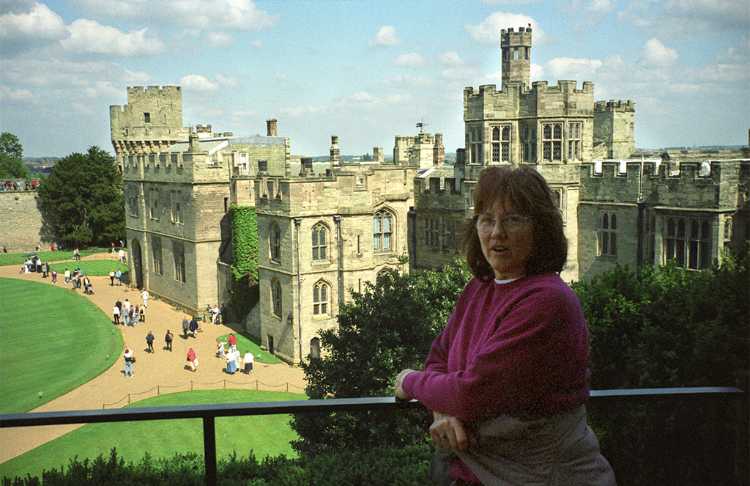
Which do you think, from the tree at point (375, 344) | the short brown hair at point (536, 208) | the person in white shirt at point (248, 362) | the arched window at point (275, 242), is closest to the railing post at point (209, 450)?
the short brown hair at point (536, 208)

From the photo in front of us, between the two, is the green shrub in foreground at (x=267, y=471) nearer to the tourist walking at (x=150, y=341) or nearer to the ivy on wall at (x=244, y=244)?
the tourist walking at (x=150, y=341)

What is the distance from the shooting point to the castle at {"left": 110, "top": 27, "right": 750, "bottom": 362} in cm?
2269

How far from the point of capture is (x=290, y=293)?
28625 mm

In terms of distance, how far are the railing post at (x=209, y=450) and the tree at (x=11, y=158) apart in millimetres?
106548

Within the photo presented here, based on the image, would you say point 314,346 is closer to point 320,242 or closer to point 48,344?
point 320,242

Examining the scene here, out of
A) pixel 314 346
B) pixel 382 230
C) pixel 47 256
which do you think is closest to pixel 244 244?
pixel 382 230

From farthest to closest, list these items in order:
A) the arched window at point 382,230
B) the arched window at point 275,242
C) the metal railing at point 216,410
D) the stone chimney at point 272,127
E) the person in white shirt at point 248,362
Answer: the stone chimney at point 272,127 < the arched window at point 382,230 < the arched window at point 275,242 < the person in white shirt at point 248,362 < the metal railing at point 216,410

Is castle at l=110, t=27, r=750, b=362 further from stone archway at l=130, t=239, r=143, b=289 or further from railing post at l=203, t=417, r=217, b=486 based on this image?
railing post at l=203, t=417, r=217, b=486

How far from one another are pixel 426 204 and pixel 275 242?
21.8ft

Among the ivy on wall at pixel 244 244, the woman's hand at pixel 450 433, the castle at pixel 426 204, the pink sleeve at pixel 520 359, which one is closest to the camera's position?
the pink sleeve at pixel 520 359

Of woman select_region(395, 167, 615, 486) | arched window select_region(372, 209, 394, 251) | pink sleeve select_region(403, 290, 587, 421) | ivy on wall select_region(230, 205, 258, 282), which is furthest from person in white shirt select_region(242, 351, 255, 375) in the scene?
pink sleeve select_region(403, 290, 587, 421)

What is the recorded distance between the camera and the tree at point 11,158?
10294 centimetres

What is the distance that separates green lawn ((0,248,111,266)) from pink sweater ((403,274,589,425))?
56728 millimetres

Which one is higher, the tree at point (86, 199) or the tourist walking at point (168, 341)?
the tree at point (86, 199)
